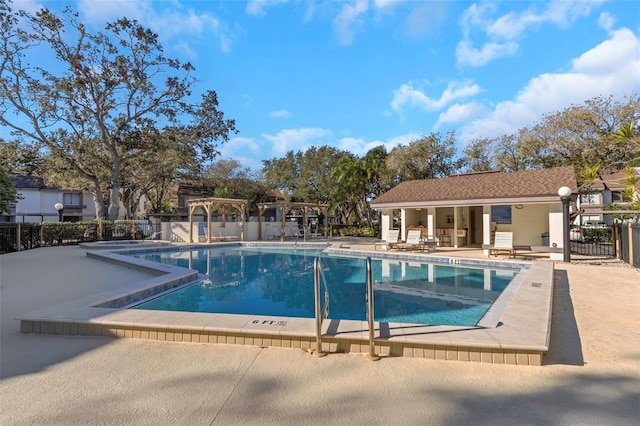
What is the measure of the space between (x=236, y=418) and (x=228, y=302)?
16.0ft

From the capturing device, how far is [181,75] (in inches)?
834

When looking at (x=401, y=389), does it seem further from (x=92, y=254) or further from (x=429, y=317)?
(x=92, y=254)

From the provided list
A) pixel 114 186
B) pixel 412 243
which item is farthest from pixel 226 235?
pixel 412 243

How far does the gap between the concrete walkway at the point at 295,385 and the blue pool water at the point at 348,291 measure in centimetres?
191

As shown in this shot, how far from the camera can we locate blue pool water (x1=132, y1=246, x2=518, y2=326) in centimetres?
632

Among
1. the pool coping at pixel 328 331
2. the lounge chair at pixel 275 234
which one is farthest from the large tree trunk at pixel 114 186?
the pool coping at pixel 328 331

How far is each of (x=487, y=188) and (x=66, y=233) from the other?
865 inches

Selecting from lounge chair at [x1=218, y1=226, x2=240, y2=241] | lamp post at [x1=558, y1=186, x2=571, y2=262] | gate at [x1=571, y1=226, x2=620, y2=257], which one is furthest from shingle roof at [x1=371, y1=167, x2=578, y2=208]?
lounge chair at [x1=218, y1=226, x2=240, y2=241]

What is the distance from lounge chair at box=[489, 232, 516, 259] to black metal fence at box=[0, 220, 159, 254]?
2017 centimetres

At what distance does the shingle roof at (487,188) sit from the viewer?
13383mm

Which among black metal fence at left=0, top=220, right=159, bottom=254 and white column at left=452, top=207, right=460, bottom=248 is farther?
white column at left=452, top=207, right=460, bottom=248

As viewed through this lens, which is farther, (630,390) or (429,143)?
(429,143)

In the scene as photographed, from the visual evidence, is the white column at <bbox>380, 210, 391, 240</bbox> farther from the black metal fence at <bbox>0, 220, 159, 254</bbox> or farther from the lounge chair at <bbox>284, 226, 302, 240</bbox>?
the black metal fence at <bbox>0, 220, 159, 254</bbox>

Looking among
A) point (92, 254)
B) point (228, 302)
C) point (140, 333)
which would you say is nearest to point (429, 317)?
point (228, 302)
